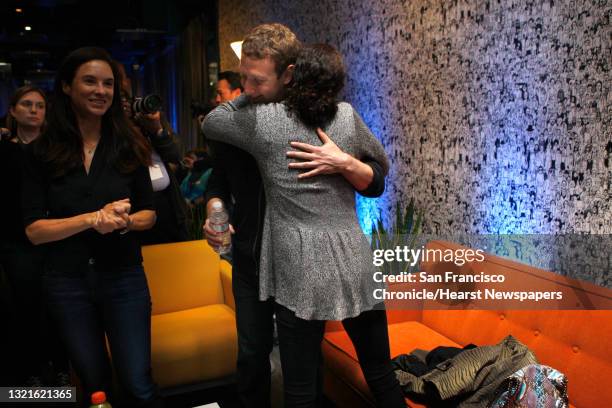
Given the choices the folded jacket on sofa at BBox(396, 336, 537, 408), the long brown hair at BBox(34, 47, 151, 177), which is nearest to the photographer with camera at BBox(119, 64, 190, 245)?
the long brown hair at BBox(34, 47, 151, 177)

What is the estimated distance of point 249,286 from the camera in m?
1.69

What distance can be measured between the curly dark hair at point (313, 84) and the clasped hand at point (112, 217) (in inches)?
26.7

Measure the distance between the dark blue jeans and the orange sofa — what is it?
810mm

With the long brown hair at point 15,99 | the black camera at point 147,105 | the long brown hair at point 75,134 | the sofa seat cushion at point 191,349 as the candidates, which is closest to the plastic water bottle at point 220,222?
the long brown hair at point 75,134

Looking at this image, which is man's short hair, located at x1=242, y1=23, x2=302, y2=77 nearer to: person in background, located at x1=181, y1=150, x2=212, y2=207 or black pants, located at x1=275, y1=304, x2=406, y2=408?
black pants, located at x1=275, y1=304, x2=406, y2=408

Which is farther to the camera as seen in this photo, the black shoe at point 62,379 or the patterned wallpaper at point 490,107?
the black shoe at point 62,379

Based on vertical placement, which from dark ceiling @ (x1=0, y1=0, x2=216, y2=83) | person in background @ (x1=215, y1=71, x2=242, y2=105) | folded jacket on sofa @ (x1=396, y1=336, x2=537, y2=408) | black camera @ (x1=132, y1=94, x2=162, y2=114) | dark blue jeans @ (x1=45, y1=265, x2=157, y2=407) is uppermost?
dark ceiling @ (x1=0, y1=0, x2=216, y2=83)

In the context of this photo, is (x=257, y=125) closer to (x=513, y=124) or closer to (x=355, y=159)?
(x=355, y=159)

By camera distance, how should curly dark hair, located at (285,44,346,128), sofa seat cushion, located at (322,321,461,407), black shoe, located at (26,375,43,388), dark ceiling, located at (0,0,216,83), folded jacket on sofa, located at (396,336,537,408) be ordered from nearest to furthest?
curly dark hair, located at (285,44,346,128) → folded jacket on sofa, located at (396,336,537,408) → sofa seat cushion, located at (322,321,461,407) → black shoe, located at (26,375,43,388) → dark ceiling, located at (0,0,216,83)

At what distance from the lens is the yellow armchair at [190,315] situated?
8.38 feet

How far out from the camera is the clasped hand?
1699mm

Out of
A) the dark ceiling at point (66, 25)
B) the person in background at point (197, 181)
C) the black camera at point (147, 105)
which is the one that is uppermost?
the dark ceiling at point (66, 25)

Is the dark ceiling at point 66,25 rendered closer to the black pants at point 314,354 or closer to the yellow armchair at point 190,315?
the yellow armchair at point 190,315

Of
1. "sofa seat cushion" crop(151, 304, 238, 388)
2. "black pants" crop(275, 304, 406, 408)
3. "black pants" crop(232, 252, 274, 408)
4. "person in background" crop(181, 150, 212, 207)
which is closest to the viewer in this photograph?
"black pants" crop(275, 304, 406, 408)
